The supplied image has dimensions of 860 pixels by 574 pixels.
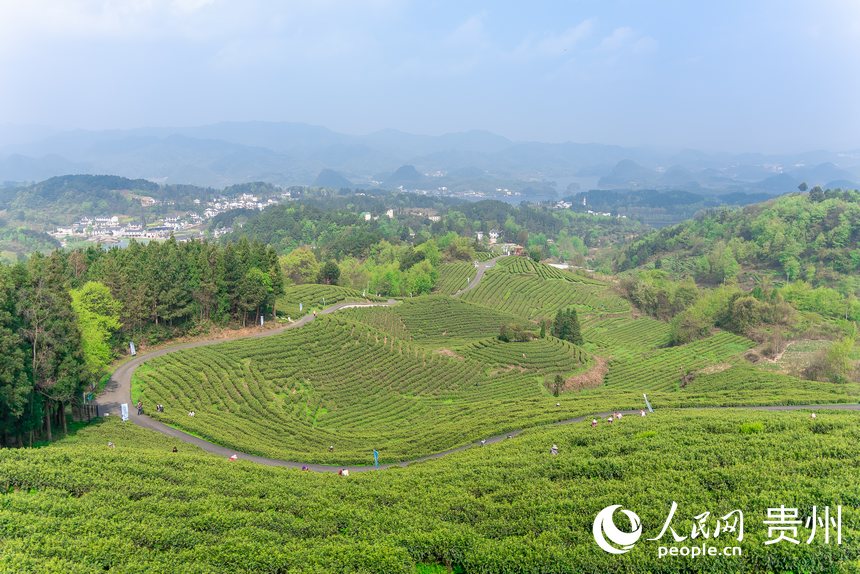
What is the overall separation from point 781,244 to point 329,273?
337 feet

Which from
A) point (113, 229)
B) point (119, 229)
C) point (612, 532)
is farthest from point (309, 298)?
point (113, 229)

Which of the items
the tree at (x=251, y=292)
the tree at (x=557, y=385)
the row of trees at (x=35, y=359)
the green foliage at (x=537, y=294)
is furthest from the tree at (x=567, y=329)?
the row of trees at (x=35, y=359)

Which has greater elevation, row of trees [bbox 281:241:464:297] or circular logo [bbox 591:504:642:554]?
circular logo [bbox 591:504:642:554]

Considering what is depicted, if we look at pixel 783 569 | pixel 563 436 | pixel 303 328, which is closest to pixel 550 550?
pixel 783 569

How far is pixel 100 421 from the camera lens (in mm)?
26703

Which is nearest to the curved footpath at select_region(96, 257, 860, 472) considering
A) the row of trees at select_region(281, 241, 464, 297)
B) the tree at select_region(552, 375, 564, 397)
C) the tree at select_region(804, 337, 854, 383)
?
the tree at select_region(552, 375, 564, 397)

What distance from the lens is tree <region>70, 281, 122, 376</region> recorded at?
95.0ft

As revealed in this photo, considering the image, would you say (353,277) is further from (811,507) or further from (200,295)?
(811,507)

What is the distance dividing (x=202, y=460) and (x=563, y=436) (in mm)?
15673

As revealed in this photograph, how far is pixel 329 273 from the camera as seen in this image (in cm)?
7756

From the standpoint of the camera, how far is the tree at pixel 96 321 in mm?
28953

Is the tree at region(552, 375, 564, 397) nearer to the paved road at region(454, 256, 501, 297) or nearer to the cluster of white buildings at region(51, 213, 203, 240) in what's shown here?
the paved road at region(454, 256, 501, 297)

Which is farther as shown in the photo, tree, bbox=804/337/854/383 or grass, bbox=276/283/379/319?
grass, bbox=276/283/379/319

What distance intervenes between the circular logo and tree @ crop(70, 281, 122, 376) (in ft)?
93.4
